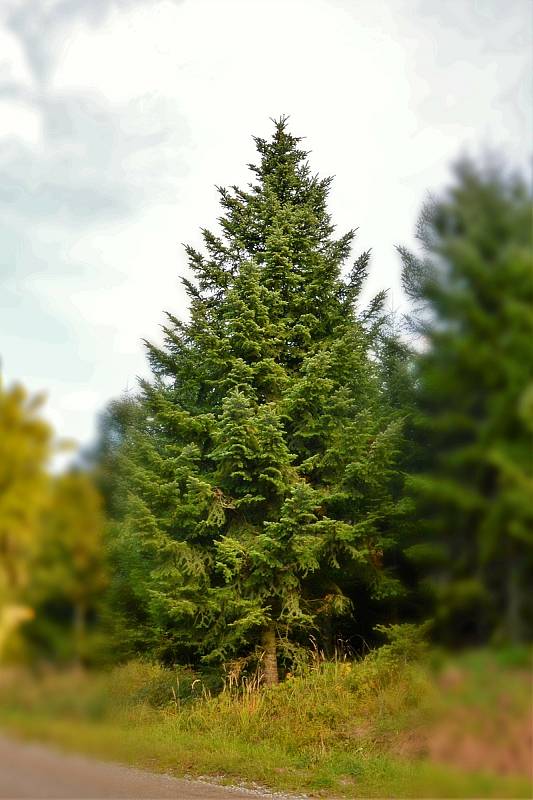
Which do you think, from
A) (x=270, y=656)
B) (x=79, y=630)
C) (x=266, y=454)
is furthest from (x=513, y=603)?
(x=270, y=656)

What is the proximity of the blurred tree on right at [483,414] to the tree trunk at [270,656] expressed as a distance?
1043cm

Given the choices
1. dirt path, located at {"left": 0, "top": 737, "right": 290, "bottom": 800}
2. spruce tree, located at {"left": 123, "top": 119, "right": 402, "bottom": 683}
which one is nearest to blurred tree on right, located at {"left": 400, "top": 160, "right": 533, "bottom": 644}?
dirt path, located at {"left": 0, "top": 737, "right": 290, "bottom": 800}

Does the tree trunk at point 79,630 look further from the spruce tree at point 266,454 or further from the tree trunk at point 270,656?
the tree trunk at point 270,656

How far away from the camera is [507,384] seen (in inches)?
66.9

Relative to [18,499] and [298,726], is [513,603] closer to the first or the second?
[18,499]

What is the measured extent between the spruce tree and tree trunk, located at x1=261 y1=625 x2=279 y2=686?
0.07 feet

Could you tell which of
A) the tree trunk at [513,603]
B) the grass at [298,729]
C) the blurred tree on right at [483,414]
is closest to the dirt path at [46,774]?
the blurred tree on right at [483,414]

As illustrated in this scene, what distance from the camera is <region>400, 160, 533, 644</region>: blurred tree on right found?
166 cm

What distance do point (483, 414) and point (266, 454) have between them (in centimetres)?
947

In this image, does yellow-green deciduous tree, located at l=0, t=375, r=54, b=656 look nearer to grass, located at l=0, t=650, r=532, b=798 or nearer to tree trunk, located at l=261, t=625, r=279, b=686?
grass, located at l=0, t=650, r=532, b=798

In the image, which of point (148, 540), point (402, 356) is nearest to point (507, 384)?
point (402, 356)

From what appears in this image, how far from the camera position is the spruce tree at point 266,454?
10414 millimetres

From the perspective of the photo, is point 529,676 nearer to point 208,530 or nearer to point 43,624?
point 43,624

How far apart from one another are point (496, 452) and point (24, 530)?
45.2 inches
